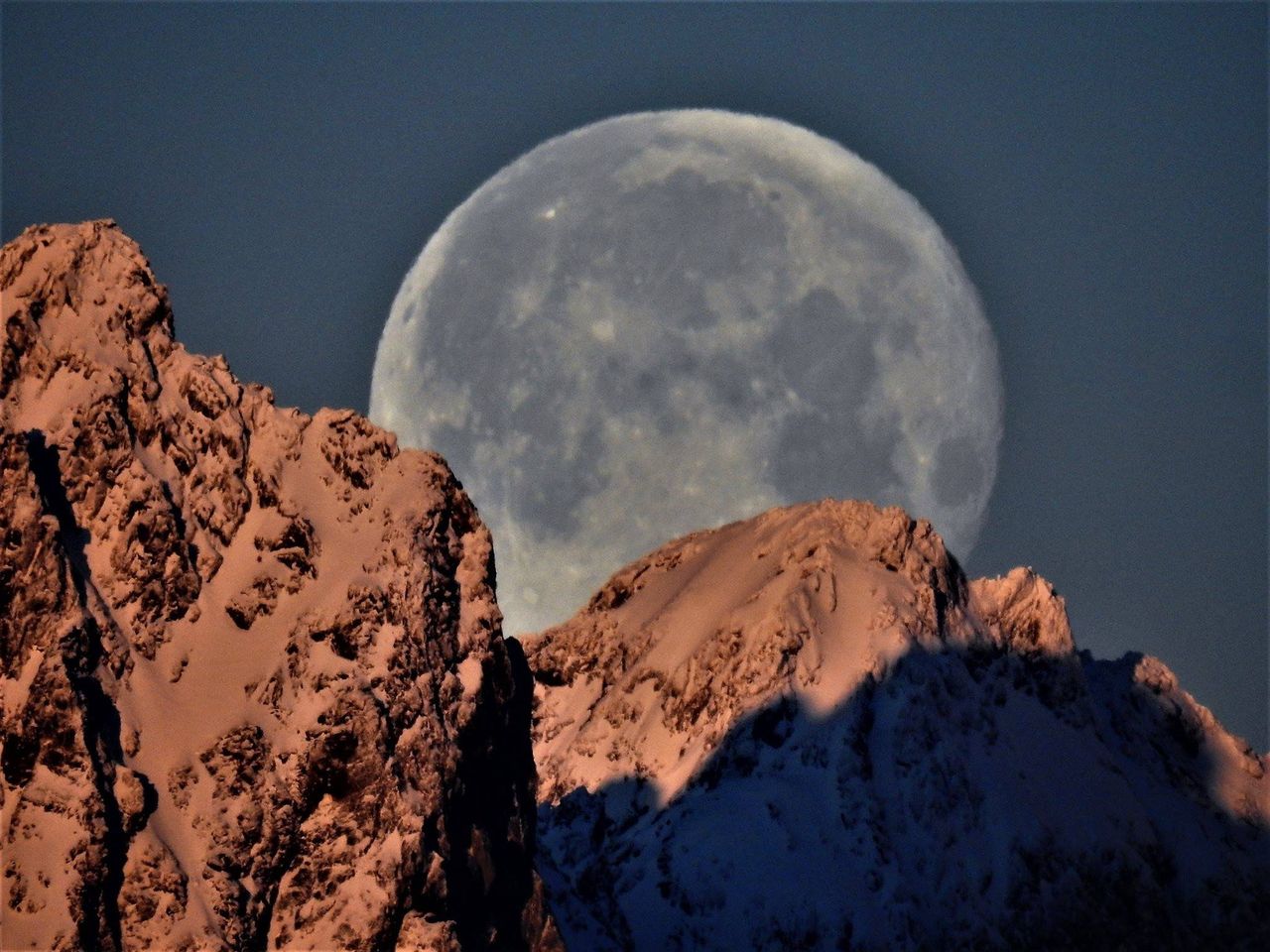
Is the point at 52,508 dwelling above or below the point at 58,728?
above

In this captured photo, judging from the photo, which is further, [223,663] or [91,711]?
[223,663]

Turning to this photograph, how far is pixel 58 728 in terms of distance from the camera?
143 m

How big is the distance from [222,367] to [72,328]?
7811mm

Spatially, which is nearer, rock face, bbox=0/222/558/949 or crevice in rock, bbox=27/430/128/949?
crevice in rock, bbox=27/430/128/949

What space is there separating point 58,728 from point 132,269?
24233mm

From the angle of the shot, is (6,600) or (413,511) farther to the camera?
(413,511)

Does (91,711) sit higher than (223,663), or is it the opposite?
(223,663)

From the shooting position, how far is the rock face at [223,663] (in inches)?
5650

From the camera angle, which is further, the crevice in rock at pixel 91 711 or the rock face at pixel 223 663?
the rock face at pixel 223 663

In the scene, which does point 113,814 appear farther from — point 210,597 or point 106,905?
point 210,597

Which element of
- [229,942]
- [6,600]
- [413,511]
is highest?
[413,511]

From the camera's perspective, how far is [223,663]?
6014 inches

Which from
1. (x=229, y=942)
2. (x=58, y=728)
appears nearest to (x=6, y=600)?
(x=58, y=728)

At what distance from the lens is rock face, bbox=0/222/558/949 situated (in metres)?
144
